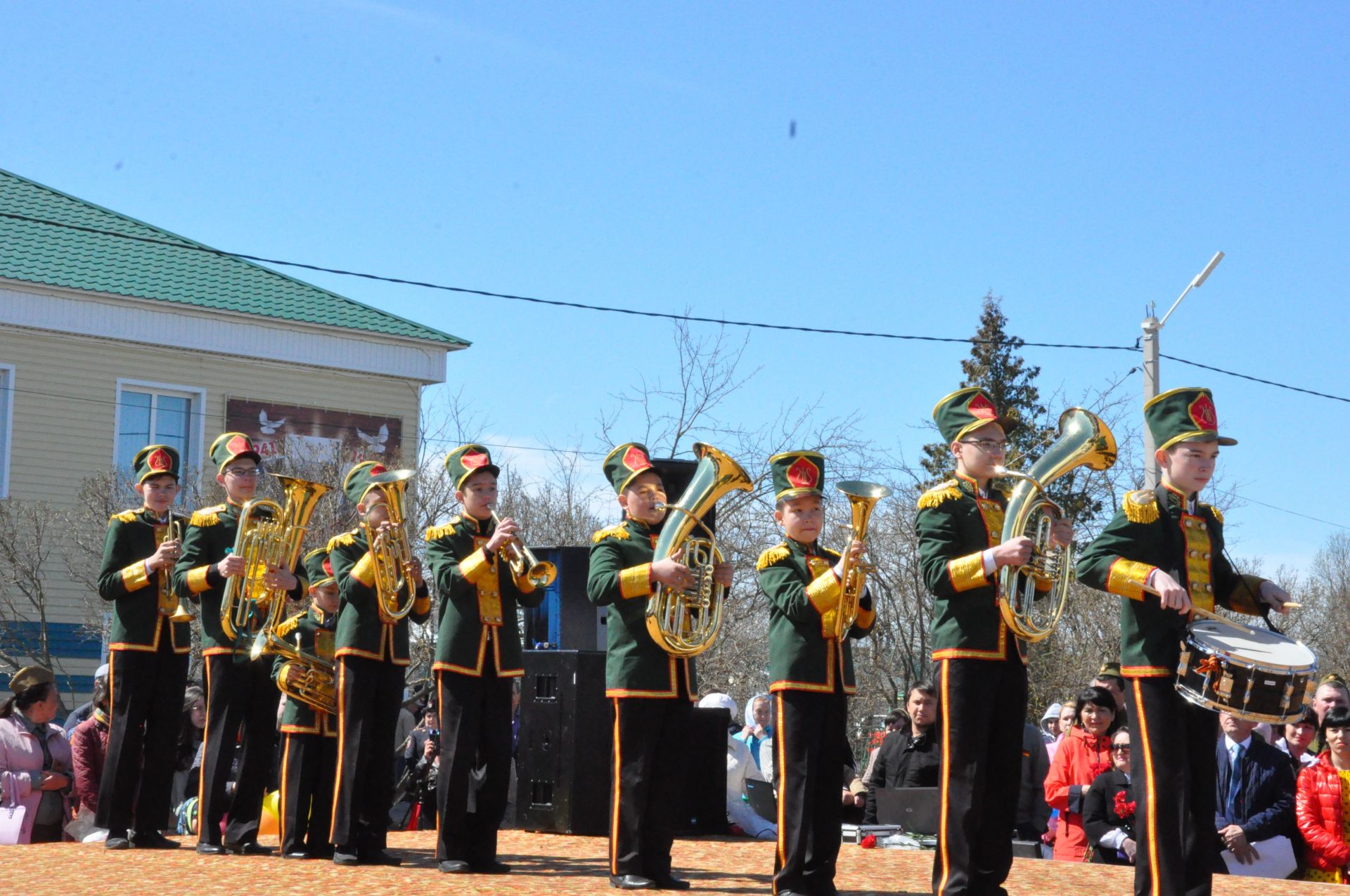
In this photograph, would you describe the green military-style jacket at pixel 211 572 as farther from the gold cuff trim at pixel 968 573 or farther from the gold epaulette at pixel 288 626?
the gold cuff trim at pixel 968 573

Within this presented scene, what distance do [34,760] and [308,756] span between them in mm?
2579

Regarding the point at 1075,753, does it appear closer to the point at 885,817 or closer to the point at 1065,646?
the point at 885,817

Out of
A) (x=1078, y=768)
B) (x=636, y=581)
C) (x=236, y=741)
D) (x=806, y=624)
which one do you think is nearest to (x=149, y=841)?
(x=236, y=741)

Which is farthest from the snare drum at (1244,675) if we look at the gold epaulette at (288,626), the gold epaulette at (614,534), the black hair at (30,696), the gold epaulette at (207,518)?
the black hair at (30,696)

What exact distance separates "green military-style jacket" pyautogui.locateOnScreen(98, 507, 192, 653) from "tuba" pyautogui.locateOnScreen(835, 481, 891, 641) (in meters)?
4.35

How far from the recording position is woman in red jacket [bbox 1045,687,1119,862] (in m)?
10.3

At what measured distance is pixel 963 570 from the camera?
6.55 m

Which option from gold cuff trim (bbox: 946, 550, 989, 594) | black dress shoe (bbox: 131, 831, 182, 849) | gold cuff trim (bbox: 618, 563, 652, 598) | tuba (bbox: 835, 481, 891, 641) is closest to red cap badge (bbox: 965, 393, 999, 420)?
tuba (bbox: 835, 481, 891, 641)

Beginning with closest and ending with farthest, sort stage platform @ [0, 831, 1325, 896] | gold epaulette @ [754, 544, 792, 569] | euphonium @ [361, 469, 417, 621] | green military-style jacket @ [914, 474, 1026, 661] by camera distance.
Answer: green military-style jacket @ [914, 474, 1026, 661]
gold epaulette @ [754, 544, 792, 569]
stage platform @ [0, 831, 1325, 896]
euphonium @ [361, 469, 417, 621]

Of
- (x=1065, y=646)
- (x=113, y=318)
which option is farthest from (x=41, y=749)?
(x=1065, y=646)

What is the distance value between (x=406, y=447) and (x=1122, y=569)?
21243 millimetres

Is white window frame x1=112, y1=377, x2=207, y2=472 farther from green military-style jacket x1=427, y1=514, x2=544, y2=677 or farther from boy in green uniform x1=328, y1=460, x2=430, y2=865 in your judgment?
green military-style jacket x1=427, y1=514, x2=544, y2=677

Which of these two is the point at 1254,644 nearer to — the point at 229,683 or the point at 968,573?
the point at 968,573

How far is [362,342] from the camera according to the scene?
26.4m
